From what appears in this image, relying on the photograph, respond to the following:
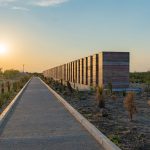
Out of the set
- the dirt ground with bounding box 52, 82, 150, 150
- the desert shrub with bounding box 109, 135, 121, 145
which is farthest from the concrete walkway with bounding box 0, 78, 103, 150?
the dirt ground with bounding box 52, 82, 150, 150

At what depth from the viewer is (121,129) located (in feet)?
35.4

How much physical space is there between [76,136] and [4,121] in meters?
3.72

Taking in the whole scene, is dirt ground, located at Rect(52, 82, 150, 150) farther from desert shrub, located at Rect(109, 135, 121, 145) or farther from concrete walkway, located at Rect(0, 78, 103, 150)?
concrete walkway, located at Rect(0, 78, 103, 150)

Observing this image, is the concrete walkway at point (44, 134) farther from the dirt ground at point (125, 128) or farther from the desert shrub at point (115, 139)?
the dirt ground at point (125, 128)


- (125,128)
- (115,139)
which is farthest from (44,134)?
(125,128)

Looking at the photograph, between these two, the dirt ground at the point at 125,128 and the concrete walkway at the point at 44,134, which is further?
the dirt ground at the point at 125,128

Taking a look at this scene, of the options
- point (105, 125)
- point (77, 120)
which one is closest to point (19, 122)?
point (77, 120)

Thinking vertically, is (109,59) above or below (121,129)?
above

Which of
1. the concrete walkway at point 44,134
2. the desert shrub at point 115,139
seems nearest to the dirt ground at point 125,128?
the desert shrub at point 115,139

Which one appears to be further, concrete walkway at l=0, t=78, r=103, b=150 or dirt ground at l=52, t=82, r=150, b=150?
dirt ground at l=52, t=82, r=150, b=150

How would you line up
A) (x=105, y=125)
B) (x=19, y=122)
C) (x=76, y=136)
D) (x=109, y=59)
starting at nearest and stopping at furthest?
(x=76, y=136), (x=105, y=125), (x=19, y=122), (x=109, y=59)

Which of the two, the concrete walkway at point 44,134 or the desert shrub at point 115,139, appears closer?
the concrete walkway at point 44,134

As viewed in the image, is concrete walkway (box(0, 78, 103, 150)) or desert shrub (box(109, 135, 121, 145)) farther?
desert shrub (box(109, 135, 121, 145))

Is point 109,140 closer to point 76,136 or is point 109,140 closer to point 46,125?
point 76,136
